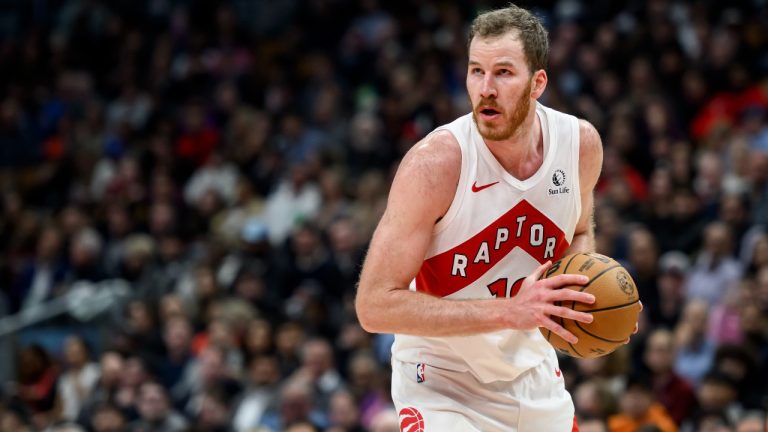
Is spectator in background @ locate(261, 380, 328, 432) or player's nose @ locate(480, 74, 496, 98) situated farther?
spectator in background @ locate(261, 380, 328, 432)

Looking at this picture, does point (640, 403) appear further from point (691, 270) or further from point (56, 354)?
point (56, 354)

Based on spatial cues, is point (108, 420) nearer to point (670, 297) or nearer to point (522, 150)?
point (670, 297)

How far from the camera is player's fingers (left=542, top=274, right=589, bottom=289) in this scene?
4.68 meters

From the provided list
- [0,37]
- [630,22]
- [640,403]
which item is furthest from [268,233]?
[0,37]

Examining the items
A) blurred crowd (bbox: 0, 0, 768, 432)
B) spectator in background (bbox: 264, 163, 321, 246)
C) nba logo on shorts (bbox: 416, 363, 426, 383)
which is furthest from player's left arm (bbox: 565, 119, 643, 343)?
spectator in background (bbox: 264, 163, 321, 246)

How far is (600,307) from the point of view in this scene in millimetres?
4820

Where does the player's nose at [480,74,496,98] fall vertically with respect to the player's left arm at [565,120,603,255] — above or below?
above

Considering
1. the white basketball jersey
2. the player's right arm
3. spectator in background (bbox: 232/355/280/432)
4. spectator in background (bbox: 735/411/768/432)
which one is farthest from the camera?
spectator in background (bbox: 232/355/280/432)

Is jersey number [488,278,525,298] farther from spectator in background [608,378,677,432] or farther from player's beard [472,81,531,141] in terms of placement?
spectator in background [608,378,677,432]

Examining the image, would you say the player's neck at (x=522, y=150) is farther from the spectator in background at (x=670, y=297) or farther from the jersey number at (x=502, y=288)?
the spectator in background at (x=670, y=297)

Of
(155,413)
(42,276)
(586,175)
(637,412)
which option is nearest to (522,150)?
(586,175)

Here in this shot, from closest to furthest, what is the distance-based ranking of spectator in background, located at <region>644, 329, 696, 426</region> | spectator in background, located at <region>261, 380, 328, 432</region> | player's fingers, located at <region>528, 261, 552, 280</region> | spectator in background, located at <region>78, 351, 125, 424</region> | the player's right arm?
player's fingers, located at <region>528, 261, 552, 280</region>
the player's right arm
spectator in background, located at <region>644, 329, 696, 426</region>
spectator in background, located at <region>261, 380, 328, 432</region>
spectator in background, located at <region>78, 351, 125, 424</region>

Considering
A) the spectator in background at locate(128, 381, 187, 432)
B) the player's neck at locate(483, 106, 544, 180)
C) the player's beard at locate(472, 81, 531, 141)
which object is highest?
the player's beard at locate(472, 81, 531, 141)

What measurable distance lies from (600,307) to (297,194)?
370 inches
